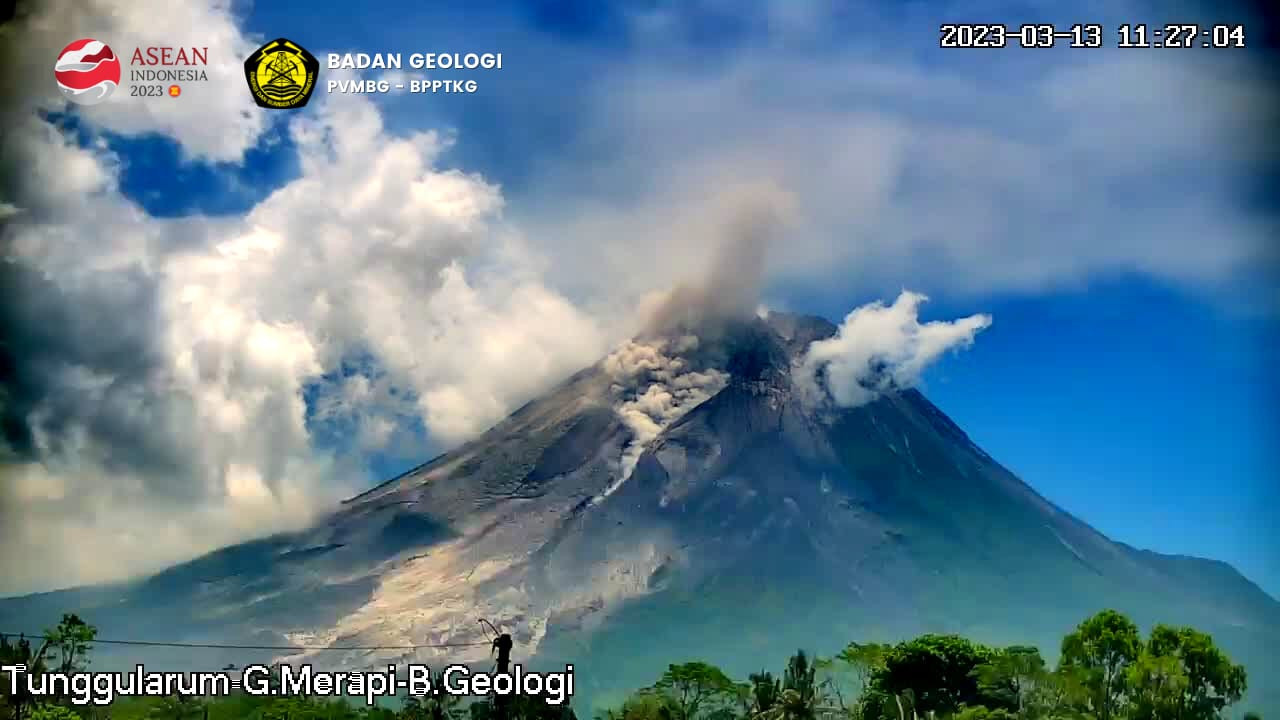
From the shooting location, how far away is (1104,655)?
57688mm

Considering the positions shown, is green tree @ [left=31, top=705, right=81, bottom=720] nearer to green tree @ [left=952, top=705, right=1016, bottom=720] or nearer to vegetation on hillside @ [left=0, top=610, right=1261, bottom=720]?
vegetation on hillside @ [left=0, top=610, right=1261, bottom=720]

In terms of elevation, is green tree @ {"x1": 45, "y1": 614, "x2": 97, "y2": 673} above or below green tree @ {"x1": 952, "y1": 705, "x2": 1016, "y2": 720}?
above

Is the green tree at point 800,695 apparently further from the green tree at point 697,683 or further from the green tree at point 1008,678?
the green tree at point 1008,678

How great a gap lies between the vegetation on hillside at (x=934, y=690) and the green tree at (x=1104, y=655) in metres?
0.05

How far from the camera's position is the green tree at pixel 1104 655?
54312 mm

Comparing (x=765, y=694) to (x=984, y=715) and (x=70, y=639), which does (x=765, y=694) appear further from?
(x=70, y=639)

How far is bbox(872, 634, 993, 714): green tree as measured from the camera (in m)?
60.1

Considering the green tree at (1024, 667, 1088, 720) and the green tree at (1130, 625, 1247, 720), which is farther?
the green tree at (1130, 625, 1247, 720)

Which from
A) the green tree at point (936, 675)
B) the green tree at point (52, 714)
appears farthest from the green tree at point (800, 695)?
the green tree at point (52, 714)

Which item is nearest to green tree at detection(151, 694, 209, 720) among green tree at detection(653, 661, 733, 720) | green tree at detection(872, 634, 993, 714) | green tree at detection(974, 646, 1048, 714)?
green tree at detection(653, 661, 733, 720)

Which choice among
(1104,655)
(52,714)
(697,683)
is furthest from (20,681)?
(1104,655)

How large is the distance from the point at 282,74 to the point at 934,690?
37312mm

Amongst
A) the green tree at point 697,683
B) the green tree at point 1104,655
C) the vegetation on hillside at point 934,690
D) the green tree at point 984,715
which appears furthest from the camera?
the green tree at point 697,683

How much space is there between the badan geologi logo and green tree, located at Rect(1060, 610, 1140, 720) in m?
37.9
